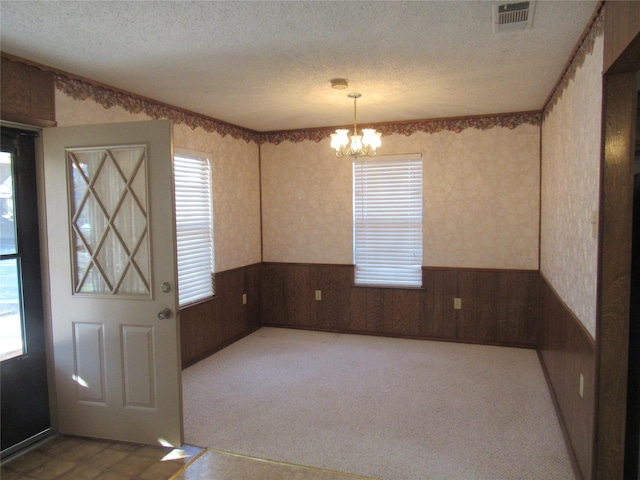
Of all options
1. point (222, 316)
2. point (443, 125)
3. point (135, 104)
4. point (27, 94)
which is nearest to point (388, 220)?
point (443, 125)

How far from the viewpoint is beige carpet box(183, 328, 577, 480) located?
2723 millimetres

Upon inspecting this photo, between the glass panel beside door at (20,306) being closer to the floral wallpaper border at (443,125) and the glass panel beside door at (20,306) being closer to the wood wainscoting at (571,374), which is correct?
the floral wallpaper border at (443,125)

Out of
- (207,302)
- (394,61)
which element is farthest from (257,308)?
(394,61)

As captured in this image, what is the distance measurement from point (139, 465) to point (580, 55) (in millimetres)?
3623

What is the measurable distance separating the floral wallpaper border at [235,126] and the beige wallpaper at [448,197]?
0.07 metres

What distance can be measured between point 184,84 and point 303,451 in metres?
2.80

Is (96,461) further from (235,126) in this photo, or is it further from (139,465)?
(235,126)

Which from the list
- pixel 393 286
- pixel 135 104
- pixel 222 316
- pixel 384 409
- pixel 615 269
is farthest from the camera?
pixel 393 286

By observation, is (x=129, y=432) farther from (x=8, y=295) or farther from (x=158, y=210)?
(x=158, y=210)

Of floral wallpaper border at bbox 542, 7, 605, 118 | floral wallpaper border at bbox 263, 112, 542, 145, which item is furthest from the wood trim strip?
floral wallpaper border at bbox 263, 112, 542, 145

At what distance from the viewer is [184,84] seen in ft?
11.5

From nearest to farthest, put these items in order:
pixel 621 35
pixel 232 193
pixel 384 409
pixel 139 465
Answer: pixel 621 35 → pixel 139 465 → pixel 384 409 → pixel 232 193

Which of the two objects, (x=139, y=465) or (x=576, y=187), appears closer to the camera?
(x=139, y=465)

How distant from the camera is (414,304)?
5.21 metres
